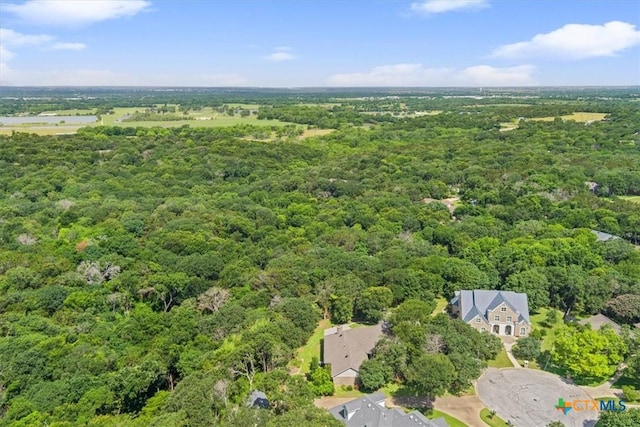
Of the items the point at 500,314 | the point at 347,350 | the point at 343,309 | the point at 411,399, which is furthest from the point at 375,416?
the point at 500,314

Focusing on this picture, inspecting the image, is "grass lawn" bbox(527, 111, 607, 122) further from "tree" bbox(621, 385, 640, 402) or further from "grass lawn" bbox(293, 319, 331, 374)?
"grass lawn" bbox(293, 319, 331, 374)

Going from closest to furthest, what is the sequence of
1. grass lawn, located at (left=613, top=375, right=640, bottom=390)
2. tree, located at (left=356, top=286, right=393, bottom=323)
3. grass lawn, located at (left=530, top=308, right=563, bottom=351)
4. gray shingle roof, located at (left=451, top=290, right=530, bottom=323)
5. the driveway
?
the driveway < grass lawn, located at (left=613, top=375, right=640, bottom=390) < grass lawn, located at (left=530, top=308, right=563, bottom=351) < gray shingle roof, located at (left=451, top=290, right=530, bottom=323) < tree, located at (left=356, top=286, right=393, bottom=323)

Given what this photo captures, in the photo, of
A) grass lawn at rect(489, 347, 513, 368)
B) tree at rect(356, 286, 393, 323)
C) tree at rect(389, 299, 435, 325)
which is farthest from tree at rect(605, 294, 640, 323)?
tree at rect(356, 286, 393, 323)

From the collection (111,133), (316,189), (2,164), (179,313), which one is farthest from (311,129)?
(179,313)

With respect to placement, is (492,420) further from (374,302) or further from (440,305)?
(440,305)

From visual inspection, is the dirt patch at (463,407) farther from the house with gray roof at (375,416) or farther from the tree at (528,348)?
the tree at (528,348)

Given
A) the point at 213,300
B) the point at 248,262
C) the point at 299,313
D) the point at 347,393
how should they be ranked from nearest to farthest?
the point at 347,393 → the point at 299,313 → the point at 213,300 → the point at 248,262
